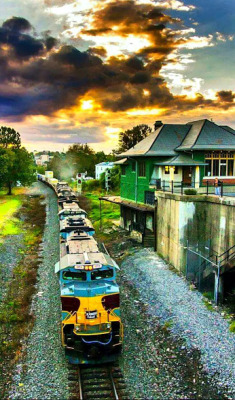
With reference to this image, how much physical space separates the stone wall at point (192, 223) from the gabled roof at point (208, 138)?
239 inches

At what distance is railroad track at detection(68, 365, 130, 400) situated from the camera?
1164 centimetres

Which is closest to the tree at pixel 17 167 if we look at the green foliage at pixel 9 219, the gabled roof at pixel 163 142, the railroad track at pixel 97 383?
the green foliage at pixel 9 219

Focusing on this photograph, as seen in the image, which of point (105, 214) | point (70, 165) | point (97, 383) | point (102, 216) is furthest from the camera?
point (70, 165)

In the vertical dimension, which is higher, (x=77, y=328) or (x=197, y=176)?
(x=197, y=176)

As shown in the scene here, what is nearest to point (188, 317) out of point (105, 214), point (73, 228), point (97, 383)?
point (97, 383)

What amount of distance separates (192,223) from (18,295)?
Answer: 1286cm

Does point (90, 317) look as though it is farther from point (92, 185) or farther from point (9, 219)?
point (92, 185)

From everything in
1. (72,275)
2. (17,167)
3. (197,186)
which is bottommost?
(72,275)

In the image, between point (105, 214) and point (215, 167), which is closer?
point (215, 167)

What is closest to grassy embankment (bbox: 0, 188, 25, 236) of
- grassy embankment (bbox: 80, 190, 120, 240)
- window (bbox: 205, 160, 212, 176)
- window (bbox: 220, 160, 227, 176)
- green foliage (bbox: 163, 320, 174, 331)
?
grassy embankment (bbox: 80, 190, 120, 240)

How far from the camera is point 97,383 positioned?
12281 millimetres

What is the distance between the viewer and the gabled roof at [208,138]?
2961 cm

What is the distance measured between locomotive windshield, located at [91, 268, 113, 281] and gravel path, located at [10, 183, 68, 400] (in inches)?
147

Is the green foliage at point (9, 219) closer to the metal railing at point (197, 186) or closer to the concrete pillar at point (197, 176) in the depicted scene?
the metal railing at point (197, 186)
